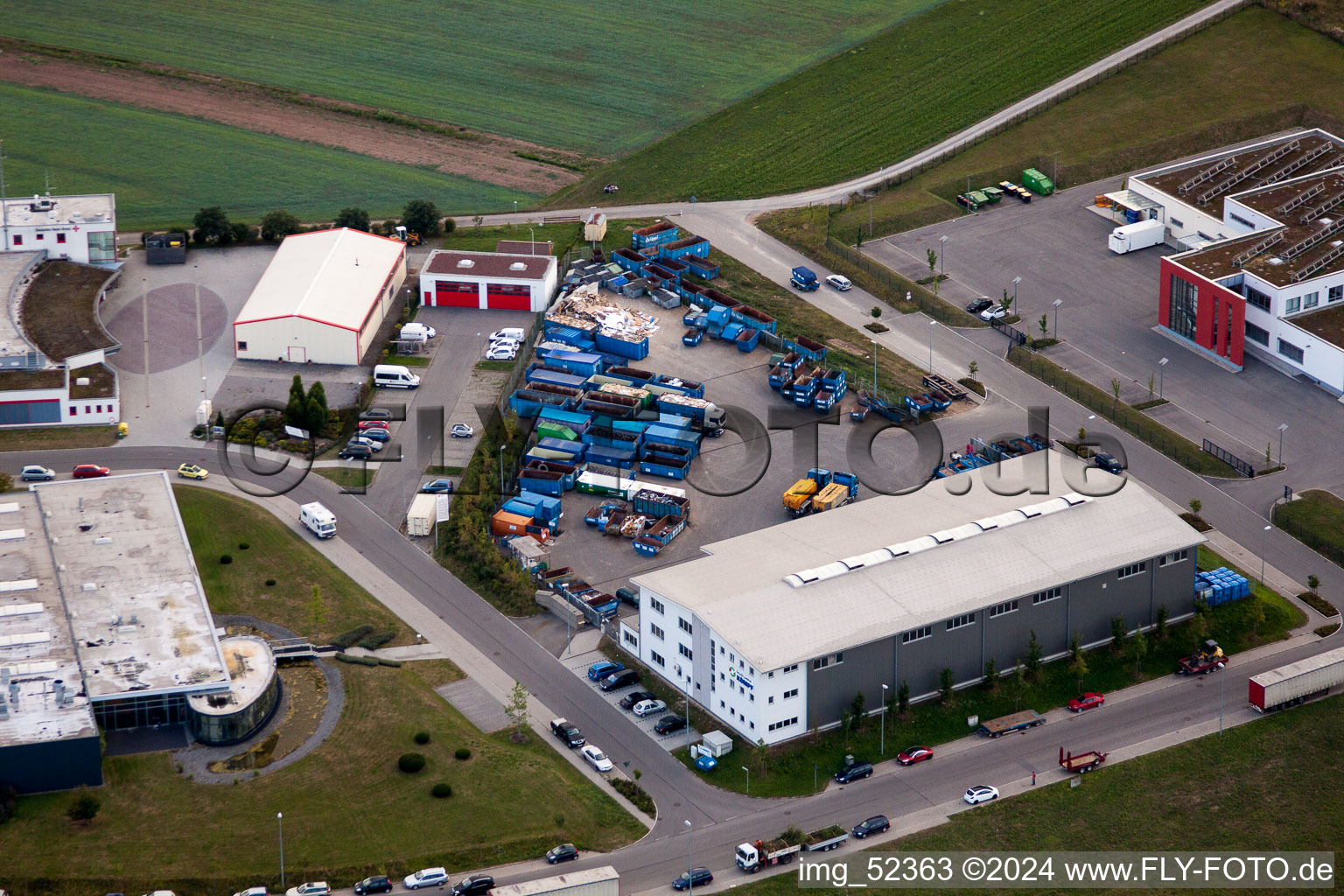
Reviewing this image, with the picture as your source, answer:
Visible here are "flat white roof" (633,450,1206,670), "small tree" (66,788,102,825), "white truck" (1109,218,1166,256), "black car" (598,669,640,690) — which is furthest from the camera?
"white truck" (1109,218,1166,256)

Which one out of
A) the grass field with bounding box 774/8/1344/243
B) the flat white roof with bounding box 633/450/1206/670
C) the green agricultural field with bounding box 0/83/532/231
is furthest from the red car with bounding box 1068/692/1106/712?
the green agricultural field with bounding box 0/83/532/231

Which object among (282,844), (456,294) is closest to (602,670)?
(282,844)

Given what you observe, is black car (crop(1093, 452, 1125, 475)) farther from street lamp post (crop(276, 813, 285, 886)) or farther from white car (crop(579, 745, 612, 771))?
street lamp post (crop(276, 813, 285, 886))

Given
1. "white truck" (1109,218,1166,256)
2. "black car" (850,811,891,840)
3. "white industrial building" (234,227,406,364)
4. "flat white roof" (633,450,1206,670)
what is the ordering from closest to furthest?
"black car" (850,811,891,840) → "flat white roof" (633,450,1206,670) → "white industrial building" (234,227,406,364) → "white truck" (1109,218,1166,256)

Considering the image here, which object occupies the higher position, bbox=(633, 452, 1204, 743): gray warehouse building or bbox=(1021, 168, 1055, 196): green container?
bbox=(1021, 168, 1055, 196): green container

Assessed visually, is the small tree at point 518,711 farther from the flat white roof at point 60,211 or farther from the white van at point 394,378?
the flat white roof at point 60,211

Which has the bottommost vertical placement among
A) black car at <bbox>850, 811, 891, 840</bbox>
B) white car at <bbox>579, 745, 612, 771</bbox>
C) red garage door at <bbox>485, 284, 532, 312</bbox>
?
black car at <bbox>850, 811, 891, 840</bbox>

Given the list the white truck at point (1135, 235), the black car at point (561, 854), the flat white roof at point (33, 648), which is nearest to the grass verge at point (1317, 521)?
the white truck at point (1135, 235)
